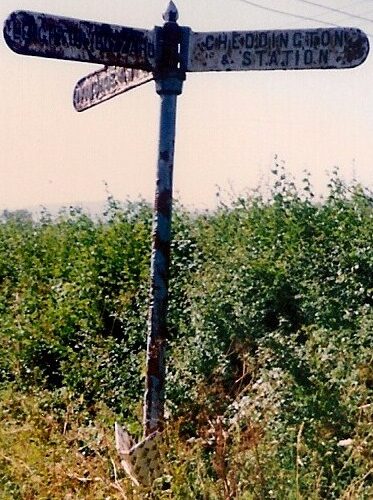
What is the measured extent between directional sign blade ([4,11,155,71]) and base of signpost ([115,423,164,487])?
187 centimetres

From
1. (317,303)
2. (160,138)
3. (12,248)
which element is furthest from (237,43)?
(12,248)

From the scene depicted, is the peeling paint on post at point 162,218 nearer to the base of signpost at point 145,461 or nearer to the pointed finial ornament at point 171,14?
the pointed finial ornament at point 171,14

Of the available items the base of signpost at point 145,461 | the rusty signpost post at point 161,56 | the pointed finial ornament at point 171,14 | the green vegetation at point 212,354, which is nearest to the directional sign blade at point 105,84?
the rusty signpost post at point 161,56

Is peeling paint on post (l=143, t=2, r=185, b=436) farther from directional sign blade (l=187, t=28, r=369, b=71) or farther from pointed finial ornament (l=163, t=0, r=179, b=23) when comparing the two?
directional sign blade (l=187, t=28, r=369, b=71)

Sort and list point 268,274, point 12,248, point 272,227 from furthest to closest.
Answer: point 12,248 → point 272,227 → point 268,274

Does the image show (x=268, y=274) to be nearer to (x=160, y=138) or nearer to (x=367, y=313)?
(x=367, y=313)

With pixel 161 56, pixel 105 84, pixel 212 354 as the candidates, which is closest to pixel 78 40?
pixel 161 56

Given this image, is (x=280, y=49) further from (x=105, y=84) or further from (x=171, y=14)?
(x=105, y=84)

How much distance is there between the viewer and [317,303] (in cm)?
485

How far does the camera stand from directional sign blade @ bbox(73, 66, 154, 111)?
412 cm

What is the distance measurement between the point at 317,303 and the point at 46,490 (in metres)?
2.04

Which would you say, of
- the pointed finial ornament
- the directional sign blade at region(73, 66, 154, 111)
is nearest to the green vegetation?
the directional sign blade at region(73, 66, 154, 111)

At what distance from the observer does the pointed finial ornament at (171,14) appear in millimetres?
3900

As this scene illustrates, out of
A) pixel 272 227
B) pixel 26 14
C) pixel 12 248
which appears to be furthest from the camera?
pixel 12 248
